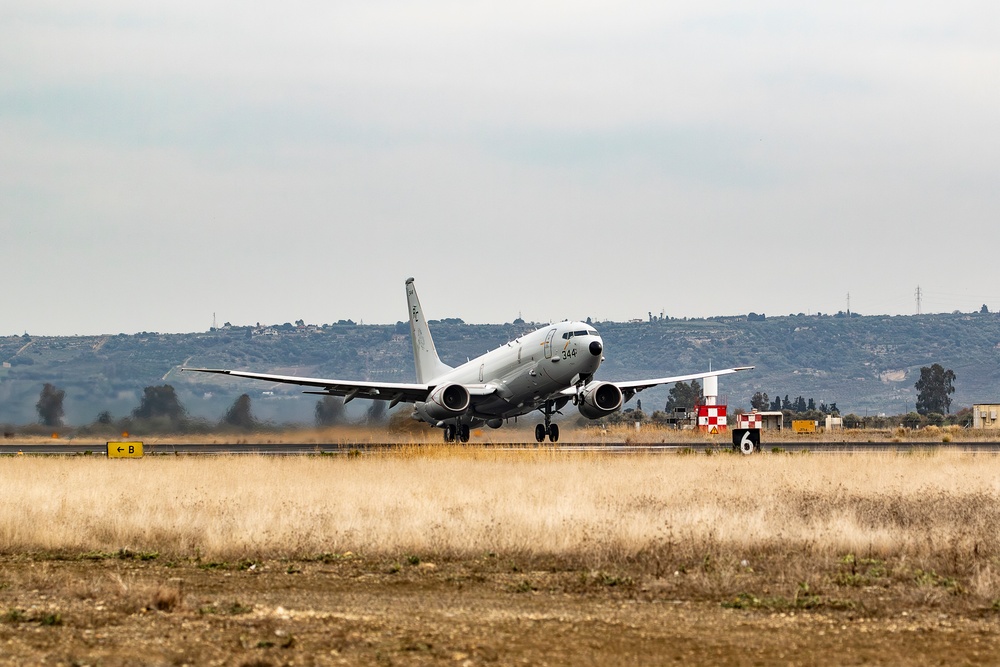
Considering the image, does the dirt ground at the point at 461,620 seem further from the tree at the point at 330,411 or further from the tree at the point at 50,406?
the tree at the point at 50,406

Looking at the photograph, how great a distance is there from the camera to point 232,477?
30766 millimetres

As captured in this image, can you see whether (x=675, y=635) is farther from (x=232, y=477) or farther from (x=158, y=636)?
(x=232, y=477)

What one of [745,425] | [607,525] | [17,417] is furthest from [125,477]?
[745,425]

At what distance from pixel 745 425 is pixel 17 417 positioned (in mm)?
39479

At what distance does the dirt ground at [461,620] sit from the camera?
34.4 ft

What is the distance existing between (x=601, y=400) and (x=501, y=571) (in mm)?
35830

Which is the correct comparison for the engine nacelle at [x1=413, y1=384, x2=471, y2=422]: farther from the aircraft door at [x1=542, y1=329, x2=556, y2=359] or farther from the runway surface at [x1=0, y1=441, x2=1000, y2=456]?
the aircraft door at [x1=542, y1=329, x2=556, y2=359]

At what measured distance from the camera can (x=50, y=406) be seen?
220 ft

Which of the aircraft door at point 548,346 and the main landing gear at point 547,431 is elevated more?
the aircraft door at point 548,346

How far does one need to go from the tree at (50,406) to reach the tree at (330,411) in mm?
14123

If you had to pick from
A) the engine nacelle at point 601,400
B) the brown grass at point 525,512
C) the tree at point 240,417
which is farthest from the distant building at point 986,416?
the brown grass at point 525,512

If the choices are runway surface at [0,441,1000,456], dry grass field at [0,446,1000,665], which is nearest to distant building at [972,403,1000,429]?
runway surface at [0,441,1000,456]

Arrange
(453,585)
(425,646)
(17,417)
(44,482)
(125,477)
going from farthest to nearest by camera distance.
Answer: (17,417) → (125,477) → (44,482) → (453,585) → (425,646)

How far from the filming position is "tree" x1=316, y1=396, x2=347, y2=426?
61.6 m
